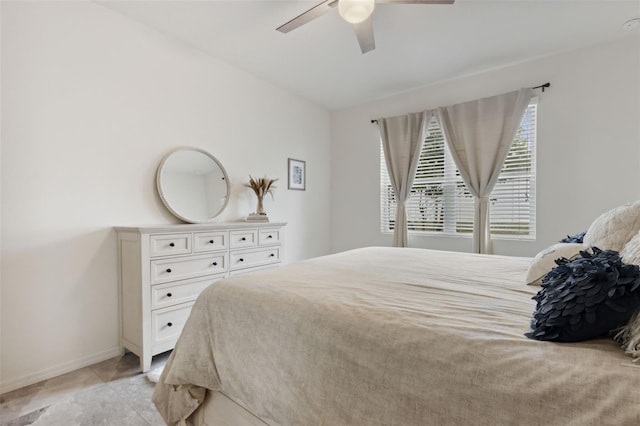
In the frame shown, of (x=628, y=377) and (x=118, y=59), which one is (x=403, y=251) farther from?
(x=118, y=59)

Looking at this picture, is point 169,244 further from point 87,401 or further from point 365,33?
point 365,33

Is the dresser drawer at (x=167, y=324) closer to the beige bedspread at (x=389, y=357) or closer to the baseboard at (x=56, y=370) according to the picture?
the baseboard at (x=56, y=370)

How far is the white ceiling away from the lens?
217 centimetres

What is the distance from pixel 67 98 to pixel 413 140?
3.28 m

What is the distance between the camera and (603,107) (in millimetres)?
2617

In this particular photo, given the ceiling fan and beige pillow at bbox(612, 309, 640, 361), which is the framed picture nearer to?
the ceiling fan

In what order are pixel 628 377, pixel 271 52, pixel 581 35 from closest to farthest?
pixel 628 377 < pixel 581 35 < pixel 271 52

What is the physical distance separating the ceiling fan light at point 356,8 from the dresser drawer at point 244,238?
182 centimetres

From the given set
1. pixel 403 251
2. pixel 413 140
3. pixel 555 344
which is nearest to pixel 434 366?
pixel 555 344

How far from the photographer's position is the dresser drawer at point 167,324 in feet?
6.68

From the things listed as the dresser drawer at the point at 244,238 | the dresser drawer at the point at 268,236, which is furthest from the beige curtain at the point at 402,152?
the dresser drawer at the point at 244,238

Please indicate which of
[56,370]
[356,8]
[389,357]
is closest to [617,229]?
[389,357]

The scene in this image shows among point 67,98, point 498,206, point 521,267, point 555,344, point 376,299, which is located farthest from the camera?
point 498,206

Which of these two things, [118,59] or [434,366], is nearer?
[434,366]
